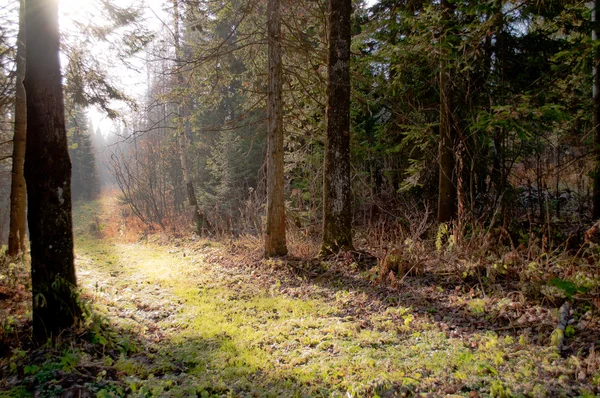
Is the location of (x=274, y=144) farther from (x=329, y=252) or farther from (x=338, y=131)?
(x=329, y=252)

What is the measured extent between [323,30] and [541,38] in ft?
17.9

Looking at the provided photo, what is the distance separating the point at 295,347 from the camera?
4.36 meters

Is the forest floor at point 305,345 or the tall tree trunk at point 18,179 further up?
the tall tree trunk at point 18,179

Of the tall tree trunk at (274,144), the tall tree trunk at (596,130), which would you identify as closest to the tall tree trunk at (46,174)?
the tall tree trunk at (274,144)

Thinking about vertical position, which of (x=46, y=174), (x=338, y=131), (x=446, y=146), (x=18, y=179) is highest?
(x=338, y=131)

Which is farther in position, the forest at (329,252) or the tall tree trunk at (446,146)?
the tall tree trunk at (446,146)

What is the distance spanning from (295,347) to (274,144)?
5.18 m

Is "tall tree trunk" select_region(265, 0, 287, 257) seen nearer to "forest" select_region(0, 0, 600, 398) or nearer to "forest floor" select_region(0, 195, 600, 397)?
"forest" select_region(0, 0, 600, 398)

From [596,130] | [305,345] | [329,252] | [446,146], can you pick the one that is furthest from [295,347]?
[596,130]

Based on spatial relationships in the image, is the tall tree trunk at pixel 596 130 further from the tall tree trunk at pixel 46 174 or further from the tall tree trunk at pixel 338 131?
the tall tree trunk at pixel 46 174

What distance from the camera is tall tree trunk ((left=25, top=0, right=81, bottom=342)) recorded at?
12.7ft

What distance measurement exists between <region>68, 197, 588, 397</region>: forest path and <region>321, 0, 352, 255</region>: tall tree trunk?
1.45m

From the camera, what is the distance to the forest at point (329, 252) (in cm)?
358

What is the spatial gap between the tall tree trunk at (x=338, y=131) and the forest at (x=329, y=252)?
0.04 meters
